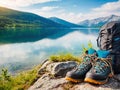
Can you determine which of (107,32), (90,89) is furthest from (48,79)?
(107,32)

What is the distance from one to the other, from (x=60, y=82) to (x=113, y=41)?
136cm

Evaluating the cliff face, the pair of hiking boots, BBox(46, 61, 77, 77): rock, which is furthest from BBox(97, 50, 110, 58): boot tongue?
BBox(46, 61, 77, 77): rock

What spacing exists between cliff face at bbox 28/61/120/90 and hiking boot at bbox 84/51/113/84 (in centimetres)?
11

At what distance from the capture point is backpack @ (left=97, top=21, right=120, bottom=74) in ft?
15.7

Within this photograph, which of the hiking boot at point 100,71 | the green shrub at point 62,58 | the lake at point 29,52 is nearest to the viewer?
the hiking boot at point 100,71

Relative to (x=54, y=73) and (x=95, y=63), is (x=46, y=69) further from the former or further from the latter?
(x=95, y=63)

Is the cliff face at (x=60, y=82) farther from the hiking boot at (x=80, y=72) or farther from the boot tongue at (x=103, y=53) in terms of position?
the boot tongue at (x=103, y=53)

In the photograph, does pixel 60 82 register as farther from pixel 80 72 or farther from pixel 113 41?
pixel 113 41

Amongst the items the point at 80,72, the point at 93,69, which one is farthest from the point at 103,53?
the point at 80,72

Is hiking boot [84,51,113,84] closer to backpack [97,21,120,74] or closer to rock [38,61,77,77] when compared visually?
backpack [97,21,120,74]

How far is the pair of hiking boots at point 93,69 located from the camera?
4.20 metres

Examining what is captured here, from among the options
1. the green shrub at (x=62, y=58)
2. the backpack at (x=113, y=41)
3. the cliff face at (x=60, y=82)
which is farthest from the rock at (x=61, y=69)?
the backpack at (x=113, y=41)

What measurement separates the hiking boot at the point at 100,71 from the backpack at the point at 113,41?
0.17 metres

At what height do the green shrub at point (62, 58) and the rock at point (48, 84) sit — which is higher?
the green shrub at point (62, 58)
